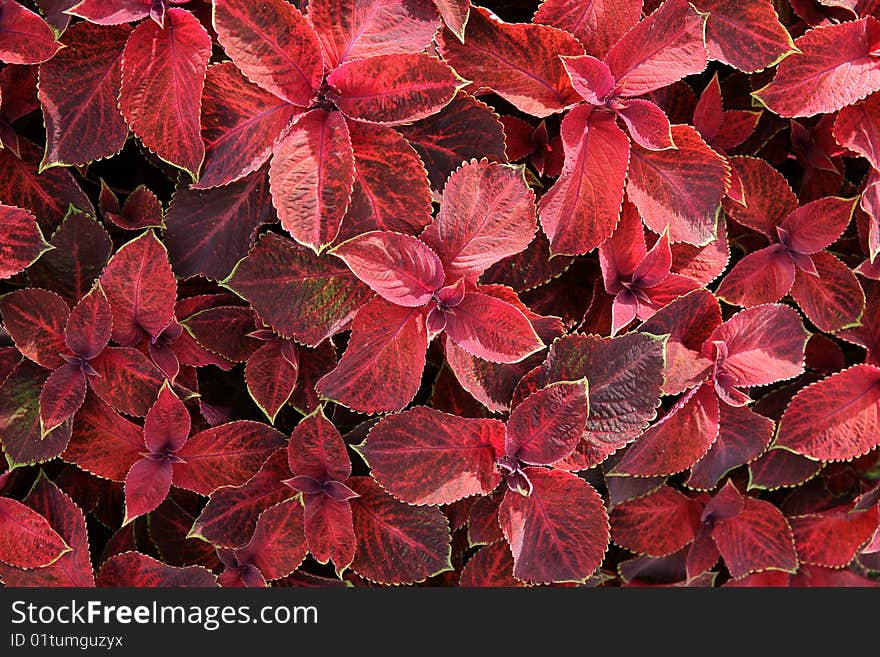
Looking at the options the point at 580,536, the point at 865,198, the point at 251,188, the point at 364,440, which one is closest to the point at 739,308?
the point at 865,198

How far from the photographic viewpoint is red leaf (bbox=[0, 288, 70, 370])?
924 millimetres

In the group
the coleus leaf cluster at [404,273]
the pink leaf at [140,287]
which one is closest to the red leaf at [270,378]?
the coleus leaf cluster at [404,273]

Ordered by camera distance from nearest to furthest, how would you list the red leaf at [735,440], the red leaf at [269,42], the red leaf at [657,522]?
the red leaf at [269,42]
the red leaf at [735,440]
the red leaf at [657,522]

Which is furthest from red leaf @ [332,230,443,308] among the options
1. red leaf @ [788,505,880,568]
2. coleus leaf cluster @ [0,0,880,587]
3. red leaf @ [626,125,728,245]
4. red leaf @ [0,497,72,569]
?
red leaf @ [788,505,880,568]

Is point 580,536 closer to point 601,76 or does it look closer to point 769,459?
point 769,459

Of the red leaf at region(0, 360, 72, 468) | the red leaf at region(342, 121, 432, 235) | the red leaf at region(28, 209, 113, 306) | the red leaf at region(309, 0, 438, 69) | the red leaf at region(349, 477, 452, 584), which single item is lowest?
the red leaf at region(349, 477, 452, 584)

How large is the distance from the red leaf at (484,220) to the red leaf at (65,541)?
1.67ft

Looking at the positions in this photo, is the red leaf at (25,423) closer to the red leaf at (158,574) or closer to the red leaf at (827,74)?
the red leaf at (158,574)

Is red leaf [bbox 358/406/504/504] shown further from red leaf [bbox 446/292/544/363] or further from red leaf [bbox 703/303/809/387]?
red leaf [bbox 703/303/809/387]

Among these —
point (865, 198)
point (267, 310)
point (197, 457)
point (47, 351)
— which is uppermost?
point (865, 198)

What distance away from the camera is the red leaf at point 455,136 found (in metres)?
0.90

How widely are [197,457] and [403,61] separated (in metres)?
0.50

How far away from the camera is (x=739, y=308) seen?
111 cm

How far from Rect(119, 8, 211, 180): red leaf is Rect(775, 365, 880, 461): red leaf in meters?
0.75
